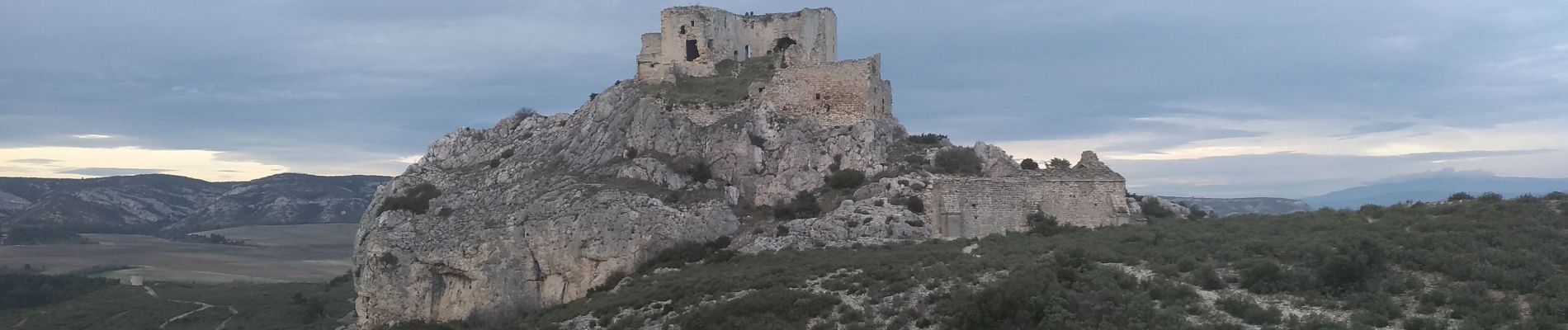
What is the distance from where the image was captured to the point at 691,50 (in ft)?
149

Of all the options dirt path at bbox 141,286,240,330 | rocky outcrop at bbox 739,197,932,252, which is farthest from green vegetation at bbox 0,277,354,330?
rocky outcrop at bbox 739,197,932,252

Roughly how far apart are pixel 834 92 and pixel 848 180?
4493mm

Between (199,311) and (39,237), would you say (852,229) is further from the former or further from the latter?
(39,237)

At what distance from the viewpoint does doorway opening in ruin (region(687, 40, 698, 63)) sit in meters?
45.2

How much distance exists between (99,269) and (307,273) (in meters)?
22.1

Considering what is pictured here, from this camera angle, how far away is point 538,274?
36.5 meters

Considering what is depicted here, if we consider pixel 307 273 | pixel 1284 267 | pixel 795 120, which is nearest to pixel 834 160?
pixel 795 120

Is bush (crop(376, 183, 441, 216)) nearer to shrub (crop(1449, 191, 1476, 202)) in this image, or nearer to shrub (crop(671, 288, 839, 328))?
shrub (crop(671, 288, 839, 328))

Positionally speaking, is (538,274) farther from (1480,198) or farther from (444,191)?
(1480,198)

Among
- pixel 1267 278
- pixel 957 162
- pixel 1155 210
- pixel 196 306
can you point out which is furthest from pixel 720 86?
pixel 196 306

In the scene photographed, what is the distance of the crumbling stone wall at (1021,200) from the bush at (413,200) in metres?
18.0

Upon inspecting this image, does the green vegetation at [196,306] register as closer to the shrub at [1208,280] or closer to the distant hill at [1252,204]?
the shrub at [1208,280]


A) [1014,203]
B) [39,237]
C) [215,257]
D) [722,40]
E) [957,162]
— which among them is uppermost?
[722,40]

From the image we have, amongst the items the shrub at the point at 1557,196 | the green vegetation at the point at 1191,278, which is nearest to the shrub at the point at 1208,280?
the green vegetation at the point at 1191,278
